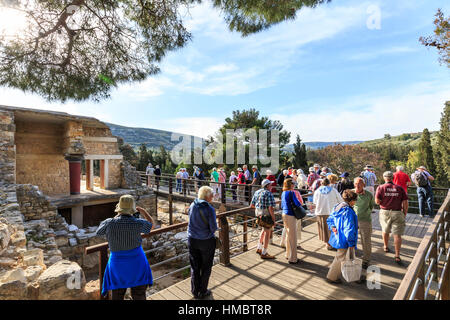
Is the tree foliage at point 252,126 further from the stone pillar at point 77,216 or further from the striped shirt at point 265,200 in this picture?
the striped shirt at point 265,200

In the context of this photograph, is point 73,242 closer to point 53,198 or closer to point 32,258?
point 53,198

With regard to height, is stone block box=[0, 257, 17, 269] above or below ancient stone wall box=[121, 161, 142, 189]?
below

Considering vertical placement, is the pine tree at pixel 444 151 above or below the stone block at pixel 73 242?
above

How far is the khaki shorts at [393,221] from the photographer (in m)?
4.14

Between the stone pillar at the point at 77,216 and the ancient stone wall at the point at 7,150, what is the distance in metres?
3.98

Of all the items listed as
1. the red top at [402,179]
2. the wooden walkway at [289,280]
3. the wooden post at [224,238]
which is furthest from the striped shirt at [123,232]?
the red top at [402,179]

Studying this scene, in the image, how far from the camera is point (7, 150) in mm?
8469

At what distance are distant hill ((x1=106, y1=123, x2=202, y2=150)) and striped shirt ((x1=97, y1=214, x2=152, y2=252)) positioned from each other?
158726 millimetres

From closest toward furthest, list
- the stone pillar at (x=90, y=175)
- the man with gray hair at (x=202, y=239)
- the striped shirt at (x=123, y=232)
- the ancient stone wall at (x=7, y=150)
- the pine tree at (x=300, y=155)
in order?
the striped shirt at (x=123, y=232), the man with gray hair at (x=202, y=239), the ancient stone wall at (x=7, y=150), the stone pillar at (x=90, y=175), the pine tree at (x=300, y=155)

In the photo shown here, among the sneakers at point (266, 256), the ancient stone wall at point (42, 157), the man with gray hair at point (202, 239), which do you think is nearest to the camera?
the man with gray hair at point (202, 239)

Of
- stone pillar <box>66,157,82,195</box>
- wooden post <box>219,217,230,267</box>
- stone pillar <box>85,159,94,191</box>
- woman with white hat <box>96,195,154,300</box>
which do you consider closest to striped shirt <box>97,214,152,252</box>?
woman with white hat <box>96,195,154,300</box>

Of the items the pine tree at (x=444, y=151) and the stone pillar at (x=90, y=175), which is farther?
the pine tree at (x=444, y=151)

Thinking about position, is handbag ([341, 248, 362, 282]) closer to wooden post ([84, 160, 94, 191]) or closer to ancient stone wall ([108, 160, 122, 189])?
ancient stone wall ([108, 160, 122, 189])

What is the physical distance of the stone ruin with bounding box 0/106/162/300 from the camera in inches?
140
